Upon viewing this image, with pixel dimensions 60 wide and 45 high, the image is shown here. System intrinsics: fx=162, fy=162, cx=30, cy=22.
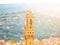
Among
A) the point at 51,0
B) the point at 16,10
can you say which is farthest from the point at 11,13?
the point at 51,0

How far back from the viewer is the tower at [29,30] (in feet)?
6.22

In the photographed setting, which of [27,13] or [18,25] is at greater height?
[27,13]

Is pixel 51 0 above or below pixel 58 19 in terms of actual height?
above

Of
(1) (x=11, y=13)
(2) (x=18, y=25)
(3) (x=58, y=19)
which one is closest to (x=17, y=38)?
(2) (x=18, y=25)

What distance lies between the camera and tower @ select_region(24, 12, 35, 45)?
190cm

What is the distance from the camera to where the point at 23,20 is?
6.30 ft

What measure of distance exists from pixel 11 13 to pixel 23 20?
170 millimetres

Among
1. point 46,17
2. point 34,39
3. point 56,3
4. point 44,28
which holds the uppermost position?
point 56,3

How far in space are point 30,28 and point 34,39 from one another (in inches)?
5.4

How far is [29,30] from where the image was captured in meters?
1.90

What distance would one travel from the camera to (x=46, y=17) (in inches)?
75.4

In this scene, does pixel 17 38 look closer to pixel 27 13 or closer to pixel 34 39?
pixel 34 39

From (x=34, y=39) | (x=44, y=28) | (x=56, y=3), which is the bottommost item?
(x=34, y=39)

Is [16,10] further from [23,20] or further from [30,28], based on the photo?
[30,28]
